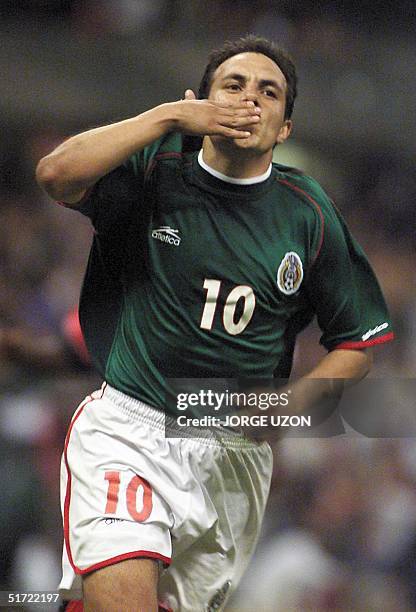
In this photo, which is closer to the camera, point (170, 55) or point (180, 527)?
point (180, 527)

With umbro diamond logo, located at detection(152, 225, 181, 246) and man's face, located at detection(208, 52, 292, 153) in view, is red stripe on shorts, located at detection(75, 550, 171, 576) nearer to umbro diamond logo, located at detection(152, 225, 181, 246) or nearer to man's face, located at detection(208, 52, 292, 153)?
umbro diamond logo, located at detection(152, 225, 181, 246)

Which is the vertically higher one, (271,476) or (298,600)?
(271,476)

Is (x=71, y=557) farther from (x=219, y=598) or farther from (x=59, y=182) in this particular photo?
(x=59, y=182)

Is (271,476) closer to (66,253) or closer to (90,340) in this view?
(90,340)

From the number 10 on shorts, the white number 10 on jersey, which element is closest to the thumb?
the white number 10 on jersey

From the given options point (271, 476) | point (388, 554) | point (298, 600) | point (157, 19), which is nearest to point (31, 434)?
point (271, 476)

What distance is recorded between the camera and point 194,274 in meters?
1.97

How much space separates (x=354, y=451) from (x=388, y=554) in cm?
24

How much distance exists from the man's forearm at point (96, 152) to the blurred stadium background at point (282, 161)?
0.64ft

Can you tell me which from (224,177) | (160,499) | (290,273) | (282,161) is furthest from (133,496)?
(282,161)

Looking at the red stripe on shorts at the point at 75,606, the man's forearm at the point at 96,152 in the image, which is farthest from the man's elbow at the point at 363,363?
the red stripe on shorts at the point at 75,606

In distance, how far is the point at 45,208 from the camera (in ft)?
6.76

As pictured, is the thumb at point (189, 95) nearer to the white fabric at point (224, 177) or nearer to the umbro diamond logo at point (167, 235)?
the white fabric at point (224, 177)

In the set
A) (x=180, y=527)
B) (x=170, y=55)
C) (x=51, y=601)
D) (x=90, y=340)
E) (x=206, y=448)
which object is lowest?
(x=51, y=601)
